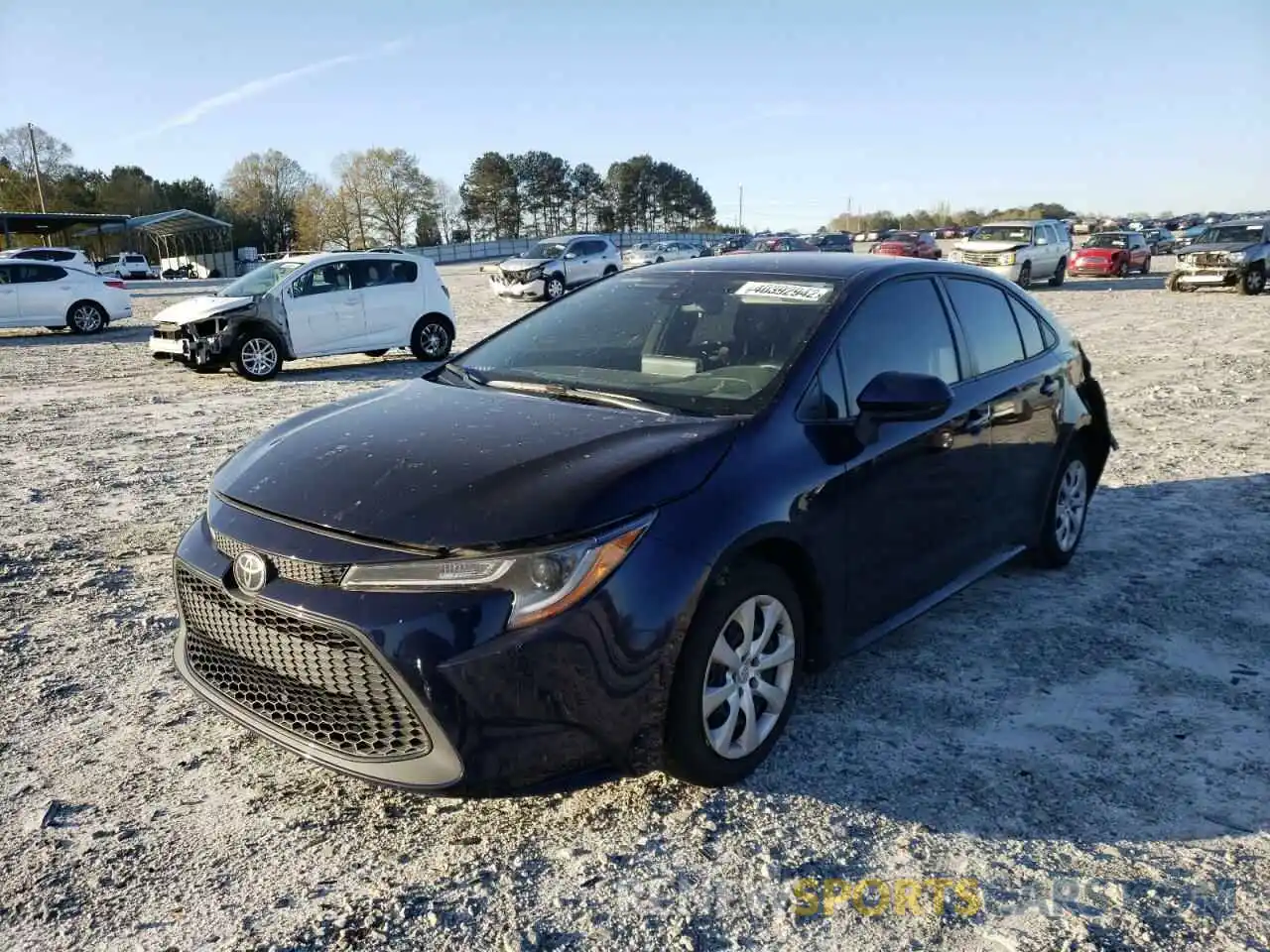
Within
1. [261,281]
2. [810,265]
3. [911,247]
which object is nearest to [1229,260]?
[911,247]

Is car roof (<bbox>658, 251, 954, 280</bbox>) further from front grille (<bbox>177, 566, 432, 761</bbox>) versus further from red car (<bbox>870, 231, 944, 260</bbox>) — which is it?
red car (<bbox>870, 231, 944, 260</bbox>)

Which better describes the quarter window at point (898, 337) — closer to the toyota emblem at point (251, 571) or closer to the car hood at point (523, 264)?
the toyota emblem at point (251, 571)

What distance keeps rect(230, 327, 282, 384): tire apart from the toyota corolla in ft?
31.4

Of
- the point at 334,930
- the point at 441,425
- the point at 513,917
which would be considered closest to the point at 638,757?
the point at 513,917

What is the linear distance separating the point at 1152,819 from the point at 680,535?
1704 millimetres

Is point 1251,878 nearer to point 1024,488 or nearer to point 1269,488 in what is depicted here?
point 1024,488

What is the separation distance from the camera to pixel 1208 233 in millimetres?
25484

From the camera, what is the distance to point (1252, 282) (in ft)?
78.6

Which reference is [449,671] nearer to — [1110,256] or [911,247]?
[1110,256]

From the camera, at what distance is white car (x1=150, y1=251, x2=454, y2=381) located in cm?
1283

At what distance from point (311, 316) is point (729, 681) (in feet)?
38.4

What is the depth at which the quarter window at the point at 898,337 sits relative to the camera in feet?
12.0

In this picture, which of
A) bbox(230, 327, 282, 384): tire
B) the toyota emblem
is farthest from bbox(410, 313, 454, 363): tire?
the toyota emblem

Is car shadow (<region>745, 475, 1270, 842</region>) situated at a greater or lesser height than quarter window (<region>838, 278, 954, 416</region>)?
lesser
